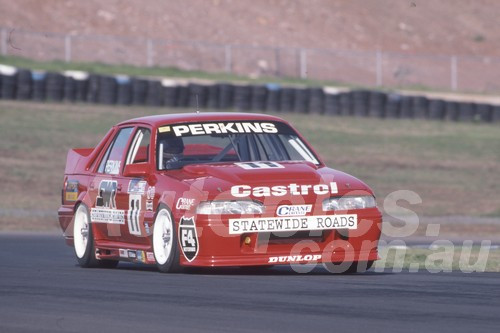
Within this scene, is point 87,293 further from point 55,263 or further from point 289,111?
point 289,111

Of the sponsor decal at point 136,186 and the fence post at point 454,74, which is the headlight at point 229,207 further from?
the fence post at point 454,74

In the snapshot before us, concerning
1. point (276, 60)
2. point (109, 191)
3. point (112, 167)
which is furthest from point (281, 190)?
point (276, 60)

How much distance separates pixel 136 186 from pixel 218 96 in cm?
2009

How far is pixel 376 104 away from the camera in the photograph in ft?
105

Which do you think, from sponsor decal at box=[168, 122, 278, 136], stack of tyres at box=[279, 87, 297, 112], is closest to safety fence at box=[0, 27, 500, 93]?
stack of tyres at box=[279, 87, 297, 112]

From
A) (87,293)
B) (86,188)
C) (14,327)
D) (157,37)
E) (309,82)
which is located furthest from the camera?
(157,37)

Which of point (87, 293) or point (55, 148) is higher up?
point (87, 293)

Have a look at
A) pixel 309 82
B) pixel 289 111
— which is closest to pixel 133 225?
pixel 289 111

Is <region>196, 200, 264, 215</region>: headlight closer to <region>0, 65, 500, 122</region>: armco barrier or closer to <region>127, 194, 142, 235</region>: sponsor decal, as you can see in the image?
<region>127, 194, 142, 235</region>: sponsor decal

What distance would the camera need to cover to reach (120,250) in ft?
33.4

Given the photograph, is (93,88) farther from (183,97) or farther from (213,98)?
(213,98)

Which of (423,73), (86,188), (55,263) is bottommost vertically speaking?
(423,73)

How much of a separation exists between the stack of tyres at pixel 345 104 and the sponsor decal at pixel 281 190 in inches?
884

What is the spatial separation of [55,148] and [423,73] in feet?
81.2
